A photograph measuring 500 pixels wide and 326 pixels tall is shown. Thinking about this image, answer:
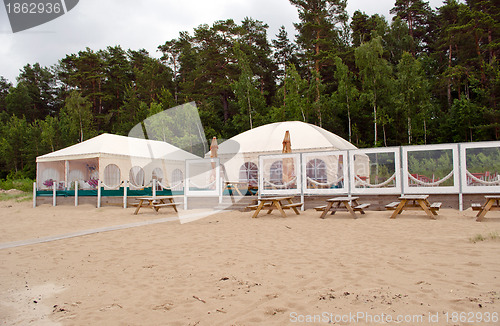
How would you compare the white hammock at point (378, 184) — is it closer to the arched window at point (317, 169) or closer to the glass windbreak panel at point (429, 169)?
the glass windbreak panel at point (429, 169)

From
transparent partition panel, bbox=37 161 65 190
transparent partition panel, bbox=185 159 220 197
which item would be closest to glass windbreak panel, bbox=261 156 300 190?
transparent partition panel, bbox=185 159 220 197

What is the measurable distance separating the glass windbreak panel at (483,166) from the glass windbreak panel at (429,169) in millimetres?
448

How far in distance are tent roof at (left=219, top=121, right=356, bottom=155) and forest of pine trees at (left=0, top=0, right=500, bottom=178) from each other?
312 inches

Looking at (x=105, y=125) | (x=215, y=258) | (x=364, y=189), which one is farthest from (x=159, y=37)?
(x=215, y=258)

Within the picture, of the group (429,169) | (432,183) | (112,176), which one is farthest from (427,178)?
(112,176)

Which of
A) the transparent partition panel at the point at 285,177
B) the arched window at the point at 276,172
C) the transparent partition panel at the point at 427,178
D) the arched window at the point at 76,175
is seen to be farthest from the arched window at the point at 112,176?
the transparent partition panel at the point at 427,178

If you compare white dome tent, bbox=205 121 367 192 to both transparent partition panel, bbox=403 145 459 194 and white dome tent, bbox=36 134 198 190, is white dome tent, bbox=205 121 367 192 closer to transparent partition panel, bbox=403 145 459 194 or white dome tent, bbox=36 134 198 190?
transparent partition panel, bbox=403 145 459 194

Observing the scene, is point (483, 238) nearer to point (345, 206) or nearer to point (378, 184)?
point (345, 206)

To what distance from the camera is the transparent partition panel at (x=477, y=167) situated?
8836mm

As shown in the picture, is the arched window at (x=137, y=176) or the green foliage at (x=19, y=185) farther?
the green foliage at (x=19, y=185)

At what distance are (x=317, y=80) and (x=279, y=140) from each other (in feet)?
35.4

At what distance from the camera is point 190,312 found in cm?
268

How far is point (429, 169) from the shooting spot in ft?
40.0

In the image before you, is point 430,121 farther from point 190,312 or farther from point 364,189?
point 190,312
